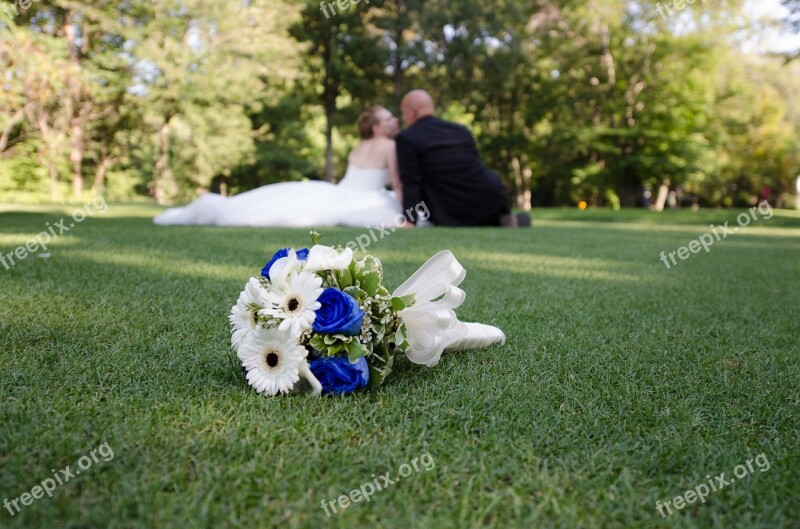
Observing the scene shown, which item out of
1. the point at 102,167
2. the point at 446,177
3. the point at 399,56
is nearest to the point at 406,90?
the point at 399,56

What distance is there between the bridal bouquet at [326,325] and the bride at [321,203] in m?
6.69

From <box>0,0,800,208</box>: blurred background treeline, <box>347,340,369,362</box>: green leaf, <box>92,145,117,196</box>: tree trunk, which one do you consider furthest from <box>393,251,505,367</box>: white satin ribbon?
<box>92,145,117,196</box>: tree trunk

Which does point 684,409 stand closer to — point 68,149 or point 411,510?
point 411,510

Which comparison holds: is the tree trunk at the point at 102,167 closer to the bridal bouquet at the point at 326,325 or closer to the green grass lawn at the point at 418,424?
the green grass lawn at the point at 418,424

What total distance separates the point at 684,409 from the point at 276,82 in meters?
23.7

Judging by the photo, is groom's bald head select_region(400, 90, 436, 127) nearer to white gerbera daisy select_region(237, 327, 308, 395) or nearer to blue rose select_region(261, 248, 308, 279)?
blue rose select_region(261, 248, 308, 279)

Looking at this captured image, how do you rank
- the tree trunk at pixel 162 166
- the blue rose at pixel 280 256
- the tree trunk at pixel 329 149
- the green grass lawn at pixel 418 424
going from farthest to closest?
the tree trunk at pixel 162 166
the tree trunk at pixel 329 149
the blue rose at pixel 280 256
the green grass lawn at pixel 418 424

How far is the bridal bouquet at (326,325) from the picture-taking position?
1.54 metres

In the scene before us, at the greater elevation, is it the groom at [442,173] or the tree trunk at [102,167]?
the tree trunk at [102,167]

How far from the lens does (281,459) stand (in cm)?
117

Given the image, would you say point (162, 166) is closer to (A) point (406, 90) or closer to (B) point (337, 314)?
(A) point (406, 90)

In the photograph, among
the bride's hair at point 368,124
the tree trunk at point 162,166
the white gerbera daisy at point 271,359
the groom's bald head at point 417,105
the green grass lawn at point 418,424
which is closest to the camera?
the green grass lawn at point 418,424

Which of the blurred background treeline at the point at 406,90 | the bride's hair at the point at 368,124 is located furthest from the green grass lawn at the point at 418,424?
the blurred background treeline at the point at 406,90

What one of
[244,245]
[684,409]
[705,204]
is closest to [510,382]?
[684,409]
